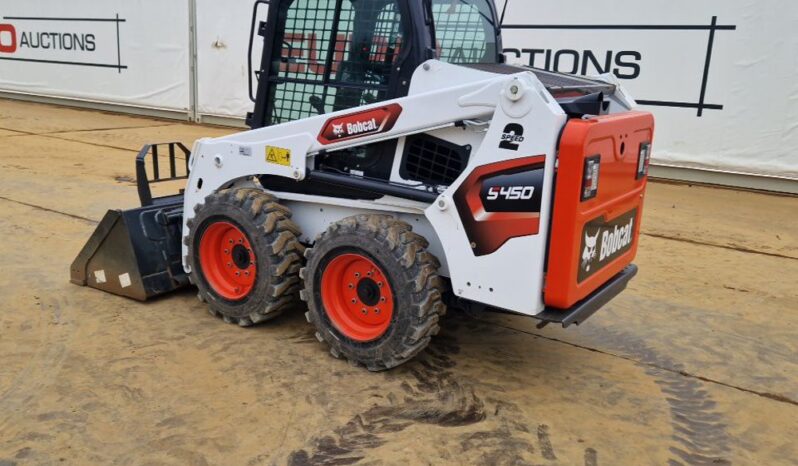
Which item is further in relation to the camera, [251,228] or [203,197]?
[203,197]

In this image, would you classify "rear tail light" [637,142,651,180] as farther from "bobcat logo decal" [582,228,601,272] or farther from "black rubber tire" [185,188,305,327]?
"black rubber tire" [185,188,305,327]

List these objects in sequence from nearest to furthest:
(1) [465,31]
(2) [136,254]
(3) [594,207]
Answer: (3) [594,207] → (1) [465,31] → (2) [136,254]

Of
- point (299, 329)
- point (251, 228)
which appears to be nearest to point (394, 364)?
point (299, 329)

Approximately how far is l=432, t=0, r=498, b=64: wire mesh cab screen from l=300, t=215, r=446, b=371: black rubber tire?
39.2 inches

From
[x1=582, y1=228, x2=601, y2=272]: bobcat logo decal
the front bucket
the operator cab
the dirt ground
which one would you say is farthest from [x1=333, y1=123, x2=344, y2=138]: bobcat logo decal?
the front bucket

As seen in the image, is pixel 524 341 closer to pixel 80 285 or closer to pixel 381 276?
pixel 381 276

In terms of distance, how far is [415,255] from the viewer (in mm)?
3227

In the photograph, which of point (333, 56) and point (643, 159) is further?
point (333, 56)

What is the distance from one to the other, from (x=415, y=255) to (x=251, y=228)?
1.01m

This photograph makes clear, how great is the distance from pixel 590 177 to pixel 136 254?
2729 mm

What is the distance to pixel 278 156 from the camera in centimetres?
372

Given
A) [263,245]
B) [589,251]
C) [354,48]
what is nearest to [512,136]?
[589,251]

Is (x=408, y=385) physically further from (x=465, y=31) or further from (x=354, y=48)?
(x=465, y=31)

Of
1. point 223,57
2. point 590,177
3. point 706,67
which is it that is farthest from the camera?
point 223,57
